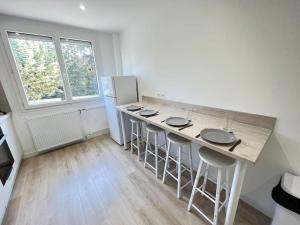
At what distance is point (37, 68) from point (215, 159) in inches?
129

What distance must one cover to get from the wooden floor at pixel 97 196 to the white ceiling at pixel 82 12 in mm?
2433

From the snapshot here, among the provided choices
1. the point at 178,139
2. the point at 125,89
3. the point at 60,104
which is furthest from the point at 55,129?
the point at 178,139

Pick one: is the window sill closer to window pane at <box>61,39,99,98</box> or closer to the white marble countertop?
window pane at <box>61,39,99,98</box>

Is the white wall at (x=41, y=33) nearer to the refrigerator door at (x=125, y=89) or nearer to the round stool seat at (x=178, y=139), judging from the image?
the refrigerator door at (x=125, y=89)

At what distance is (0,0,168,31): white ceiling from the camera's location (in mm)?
1819

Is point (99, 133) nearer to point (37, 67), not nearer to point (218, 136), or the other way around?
point (37, 67)

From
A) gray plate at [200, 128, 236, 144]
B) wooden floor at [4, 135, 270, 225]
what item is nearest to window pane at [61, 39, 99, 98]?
wooden floor at [4, 135, 270, 225]

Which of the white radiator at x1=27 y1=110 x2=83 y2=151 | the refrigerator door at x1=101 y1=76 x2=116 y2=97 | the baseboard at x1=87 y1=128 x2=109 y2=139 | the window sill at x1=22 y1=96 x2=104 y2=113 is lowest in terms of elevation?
the baseboard at x1=87 y1=128 x2=109 y2=139

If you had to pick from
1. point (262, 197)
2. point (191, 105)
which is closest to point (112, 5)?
point (191, 105)

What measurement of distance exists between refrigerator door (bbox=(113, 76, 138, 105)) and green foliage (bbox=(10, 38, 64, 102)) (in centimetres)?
123

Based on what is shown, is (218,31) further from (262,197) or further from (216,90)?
(262,197)

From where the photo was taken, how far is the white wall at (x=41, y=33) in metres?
2.25

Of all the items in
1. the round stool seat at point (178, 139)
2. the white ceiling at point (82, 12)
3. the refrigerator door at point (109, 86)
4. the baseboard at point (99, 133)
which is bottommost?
the baseboard at point (99, 133)

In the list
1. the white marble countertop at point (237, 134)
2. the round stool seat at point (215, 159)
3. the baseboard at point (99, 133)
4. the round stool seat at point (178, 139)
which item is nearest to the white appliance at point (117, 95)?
the baseboard at point (99, 133)
